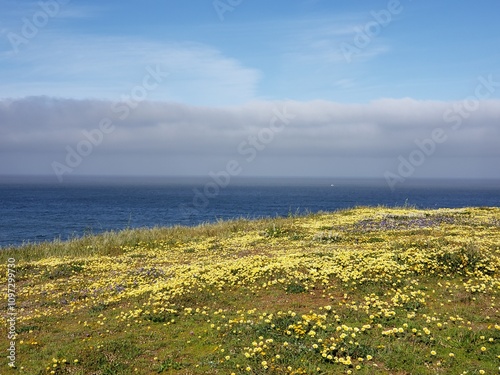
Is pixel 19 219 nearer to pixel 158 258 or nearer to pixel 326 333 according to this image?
pixel 158 258

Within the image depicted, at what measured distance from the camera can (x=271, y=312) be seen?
13578mm

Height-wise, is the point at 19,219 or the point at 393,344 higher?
the point at 393,344

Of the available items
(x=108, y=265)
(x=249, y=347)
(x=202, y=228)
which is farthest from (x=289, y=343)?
(x=202, y=228)

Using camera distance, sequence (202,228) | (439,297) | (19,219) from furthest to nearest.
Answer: (19,219), (202,228), (439,297)

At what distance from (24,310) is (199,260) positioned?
939 centimetres

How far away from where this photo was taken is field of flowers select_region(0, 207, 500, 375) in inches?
408

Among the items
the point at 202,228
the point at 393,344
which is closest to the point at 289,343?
the point at 393,344

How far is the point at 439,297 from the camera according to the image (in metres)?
14.3

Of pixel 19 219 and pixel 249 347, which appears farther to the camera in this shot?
pixel 19 219

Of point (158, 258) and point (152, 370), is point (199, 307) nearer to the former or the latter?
point (152, 370)

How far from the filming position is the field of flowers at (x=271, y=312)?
408 inches

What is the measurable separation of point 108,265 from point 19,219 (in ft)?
260

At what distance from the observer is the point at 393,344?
10.7 m

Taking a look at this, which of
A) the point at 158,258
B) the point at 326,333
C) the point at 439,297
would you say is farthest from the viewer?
the point at 158,258
